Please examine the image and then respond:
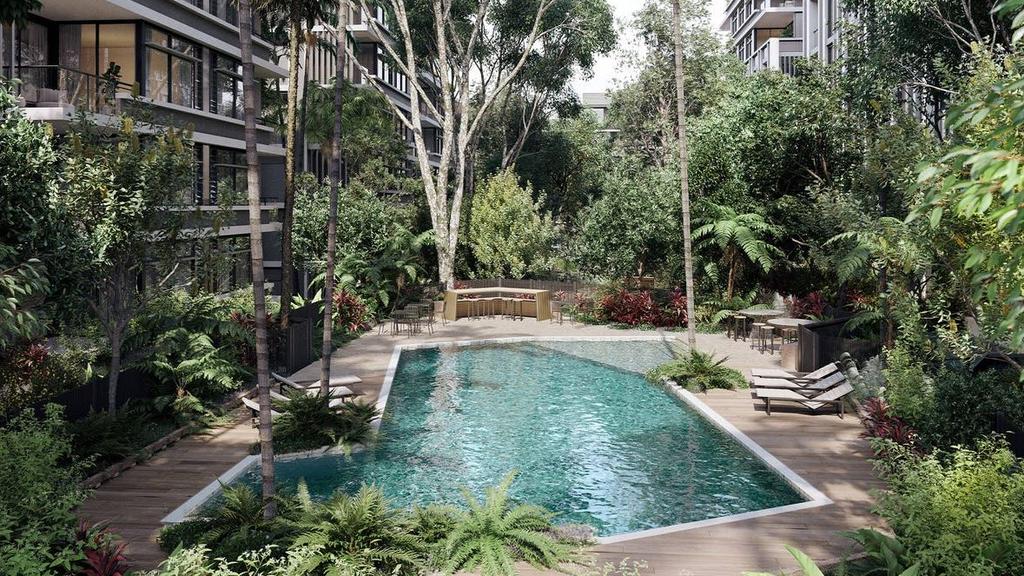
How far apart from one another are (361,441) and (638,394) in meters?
7.96

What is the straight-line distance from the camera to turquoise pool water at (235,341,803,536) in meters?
13.4

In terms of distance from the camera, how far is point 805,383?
A: 1898cm

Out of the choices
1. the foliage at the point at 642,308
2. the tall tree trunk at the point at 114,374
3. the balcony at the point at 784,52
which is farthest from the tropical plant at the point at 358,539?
the balcony at the point at 784,52

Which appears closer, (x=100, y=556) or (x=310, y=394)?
(x=100, y=556)

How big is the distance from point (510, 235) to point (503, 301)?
13.9 feet

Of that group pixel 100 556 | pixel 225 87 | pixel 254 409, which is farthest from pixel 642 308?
pixel 100 556

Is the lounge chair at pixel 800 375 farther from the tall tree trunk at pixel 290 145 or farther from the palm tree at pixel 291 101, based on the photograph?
the palm tree at pixel 291 101

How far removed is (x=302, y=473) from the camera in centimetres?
1474

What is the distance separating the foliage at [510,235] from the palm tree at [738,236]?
364 inches

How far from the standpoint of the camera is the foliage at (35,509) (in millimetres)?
8000

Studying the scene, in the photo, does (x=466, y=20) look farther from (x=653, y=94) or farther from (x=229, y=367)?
(x=229, y=367)

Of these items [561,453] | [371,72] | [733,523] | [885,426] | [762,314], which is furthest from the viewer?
[371,72]

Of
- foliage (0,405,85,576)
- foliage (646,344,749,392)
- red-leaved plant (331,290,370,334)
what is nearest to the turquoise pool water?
foliage (646,344,749,392)

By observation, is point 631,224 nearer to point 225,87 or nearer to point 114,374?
point 225,87
